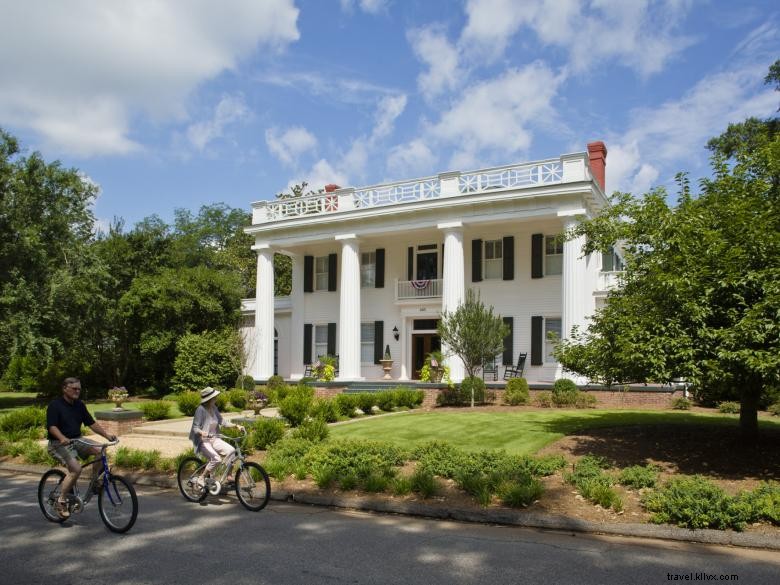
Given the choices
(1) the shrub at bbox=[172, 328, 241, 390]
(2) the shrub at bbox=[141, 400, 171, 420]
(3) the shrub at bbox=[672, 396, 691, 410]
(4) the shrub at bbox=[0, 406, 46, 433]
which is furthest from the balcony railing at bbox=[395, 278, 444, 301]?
(4) the shrub at bbox=[0, 406, 46, 433]

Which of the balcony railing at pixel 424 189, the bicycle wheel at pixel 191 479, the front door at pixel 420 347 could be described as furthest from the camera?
the front door at pixel 420 347

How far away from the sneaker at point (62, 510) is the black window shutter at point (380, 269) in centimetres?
2301

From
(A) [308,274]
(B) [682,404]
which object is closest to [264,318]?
(A) [308,274]

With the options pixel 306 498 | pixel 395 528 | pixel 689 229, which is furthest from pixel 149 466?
pixel 689 229

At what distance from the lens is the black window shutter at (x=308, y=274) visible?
32594 mm

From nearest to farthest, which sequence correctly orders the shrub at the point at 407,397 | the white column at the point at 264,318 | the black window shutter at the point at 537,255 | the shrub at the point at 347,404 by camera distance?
the shrub at the point at 347,404, the shrub at the point at 407,397, the black window shutter at the point at 537,255, the white column at the point at 264,318

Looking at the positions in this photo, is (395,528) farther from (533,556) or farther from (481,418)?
(481,418)

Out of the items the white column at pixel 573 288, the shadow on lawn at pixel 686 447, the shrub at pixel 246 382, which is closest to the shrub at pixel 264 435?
the shadow on lawn at pixel 686 447

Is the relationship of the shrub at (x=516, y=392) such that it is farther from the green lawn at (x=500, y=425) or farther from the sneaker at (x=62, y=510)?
the sneaker at (x=62, y=510)

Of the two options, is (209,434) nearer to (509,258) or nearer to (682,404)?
(682,404)

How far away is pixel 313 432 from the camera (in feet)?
43.1

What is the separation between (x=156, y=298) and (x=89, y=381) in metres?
6.58

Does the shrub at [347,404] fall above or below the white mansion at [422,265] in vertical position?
below

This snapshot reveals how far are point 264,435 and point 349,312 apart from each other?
1561 centimetres
